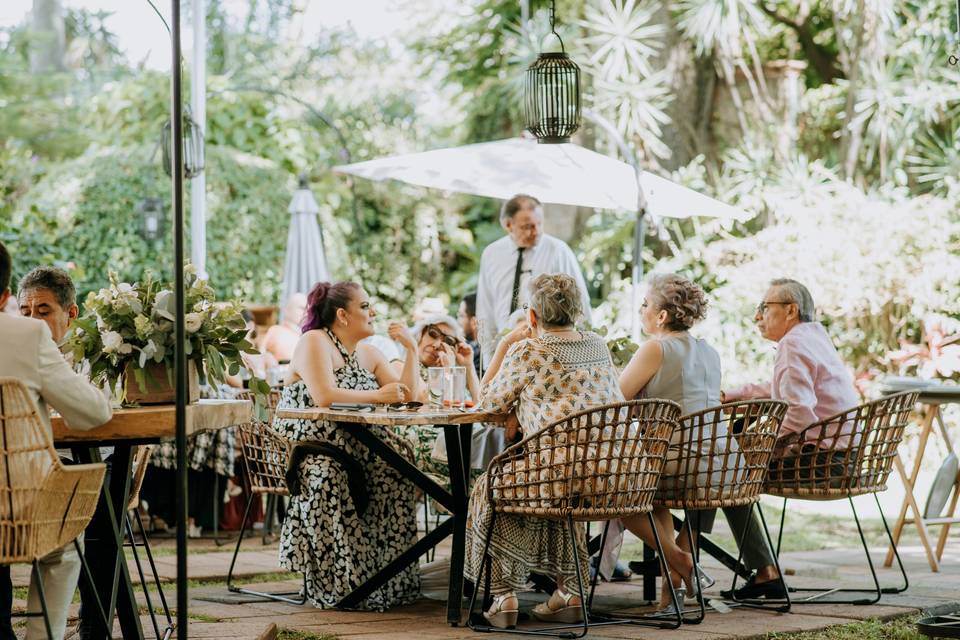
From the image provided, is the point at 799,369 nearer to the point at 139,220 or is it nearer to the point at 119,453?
the point at 119,453

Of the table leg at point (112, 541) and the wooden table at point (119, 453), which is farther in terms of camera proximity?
the table leg at point (112, 541)

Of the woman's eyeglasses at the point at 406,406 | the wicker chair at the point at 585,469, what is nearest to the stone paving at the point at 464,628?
the wicker chair at the point at 585,469

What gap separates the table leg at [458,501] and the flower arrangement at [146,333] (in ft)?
2.96

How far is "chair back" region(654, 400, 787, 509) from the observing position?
14.4 feet

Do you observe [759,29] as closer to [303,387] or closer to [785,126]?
[785,126]

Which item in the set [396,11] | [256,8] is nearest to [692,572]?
[396,11]

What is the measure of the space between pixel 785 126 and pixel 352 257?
17.9 ft

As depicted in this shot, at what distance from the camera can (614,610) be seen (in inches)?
187

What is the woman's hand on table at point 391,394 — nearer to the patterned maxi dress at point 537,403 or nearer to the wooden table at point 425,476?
the wooden table at point 425,476

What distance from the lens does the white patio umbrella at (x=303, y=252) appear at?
1034cm

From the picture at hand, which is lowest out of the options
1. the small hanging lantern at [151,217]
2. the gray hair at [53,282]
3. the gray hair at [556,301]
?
the gray hair at [556,301]

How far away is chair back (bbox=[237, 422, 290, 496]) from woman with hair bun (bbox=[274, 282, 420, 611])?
0.27 meters

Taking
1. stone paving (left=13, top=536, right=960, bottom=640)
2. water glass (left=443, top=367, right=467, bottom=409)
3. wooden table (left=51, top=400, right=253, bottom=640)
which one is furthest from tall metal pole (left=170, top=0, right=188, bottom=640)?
water glass (left=443, top=367, right=467, bottom=409)

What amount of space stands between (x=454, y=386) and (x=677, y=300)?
0.91m
